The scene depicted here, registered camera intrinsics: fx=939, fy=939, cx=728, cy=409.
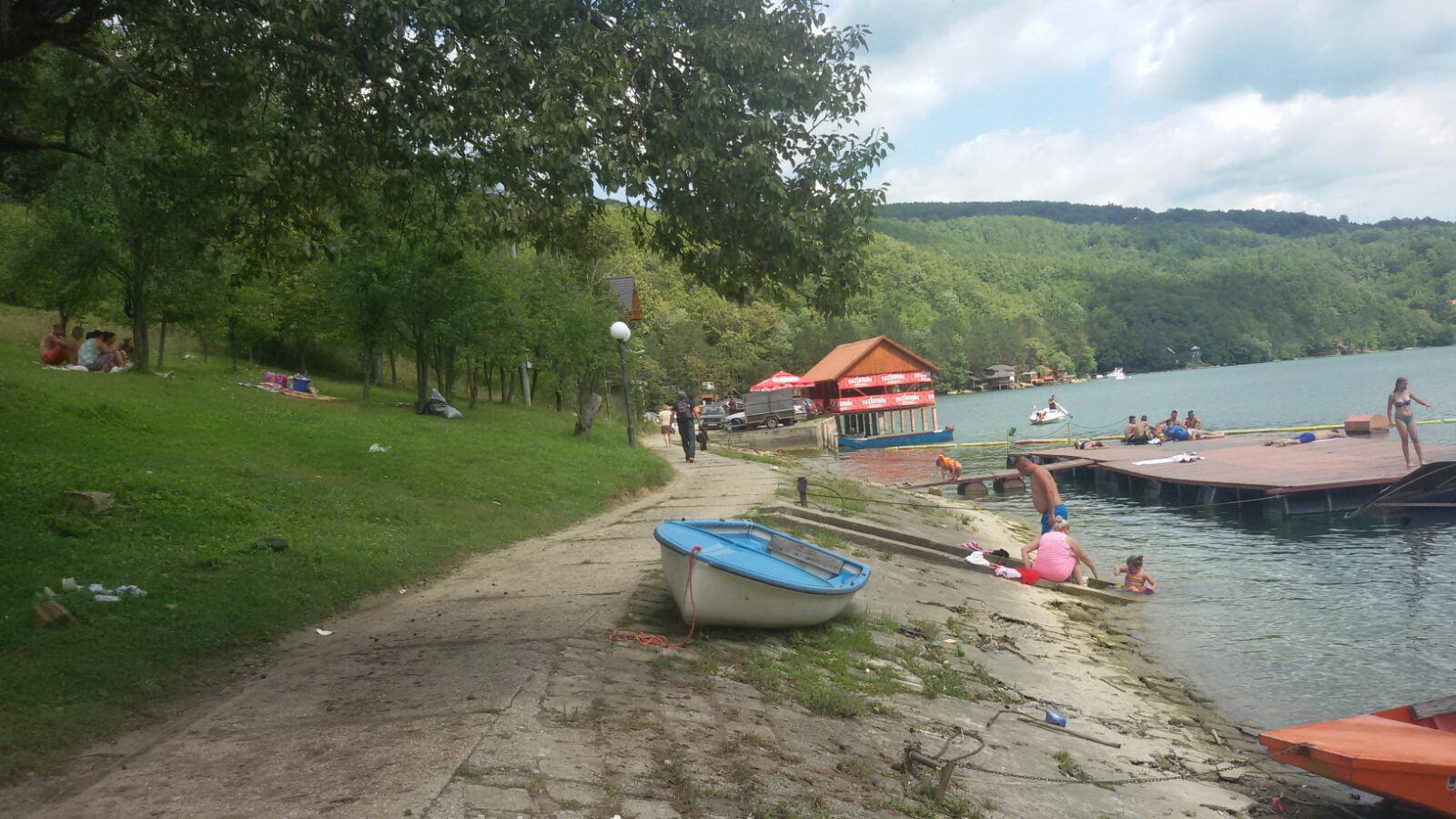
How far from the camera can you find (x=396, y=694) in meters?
6.73

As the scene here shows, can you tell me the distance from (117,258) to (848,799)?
26793mm

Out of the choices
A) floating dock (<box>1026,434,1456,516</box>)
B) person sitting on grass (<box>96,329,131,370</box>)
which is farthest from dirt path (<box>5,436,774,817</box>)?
floating dock (<box>1026,434,1456,516</box>)

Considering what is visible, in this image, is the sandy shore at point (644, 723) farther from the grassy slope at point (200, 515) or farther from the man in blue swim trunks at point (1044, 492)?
the man in blue swim trunks at point (1044, 492)

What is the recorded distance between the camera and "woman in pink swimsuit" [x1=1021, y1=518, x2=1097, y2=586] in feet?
57.2

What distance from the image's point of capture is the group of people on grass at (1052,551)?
17.1 m

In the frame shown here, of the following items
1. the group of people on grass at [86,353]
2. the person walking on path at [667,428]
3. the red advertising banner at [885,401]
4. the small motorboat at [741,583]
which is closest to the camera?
the small motorboat at [741,583]

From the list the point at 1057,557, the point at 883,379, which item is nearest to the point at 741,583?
the point at 1057,557

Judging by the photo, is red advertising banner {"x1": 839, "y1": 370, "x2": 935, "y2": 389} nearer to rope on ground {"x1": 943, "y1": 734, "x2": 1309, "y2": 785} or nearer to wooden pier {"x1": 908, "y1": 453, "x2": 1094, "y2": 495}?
wooden pier {"x1": 908, "y1": 453, "x2": 1094, "y2": 495}

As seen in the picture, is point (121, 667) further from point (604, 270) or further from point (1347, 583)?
point (604, 270)

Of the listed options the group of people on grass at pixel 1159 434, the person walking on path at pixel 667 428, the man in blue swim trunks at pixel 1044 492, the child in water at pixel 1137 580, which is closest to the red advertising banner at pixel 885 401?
the person walking on path at pixel 667 428

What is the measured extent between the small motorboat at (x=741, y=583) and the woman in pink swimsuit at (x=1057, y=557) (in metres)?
7.55

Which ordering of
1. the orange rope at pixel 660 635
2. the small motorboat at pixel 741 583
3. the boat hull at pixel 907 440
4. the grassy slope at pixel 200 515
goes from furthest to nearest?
the boat hull at pixel 907 440 < the small motorboat at pixel 741 583 < the orange rope at pixel 660 635 < the grassy slope at pixel 200 515

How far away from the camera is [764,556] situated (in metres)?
10.5

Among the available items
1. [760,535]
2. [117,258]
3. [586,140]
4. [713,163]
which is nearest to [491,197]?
[586,140]
